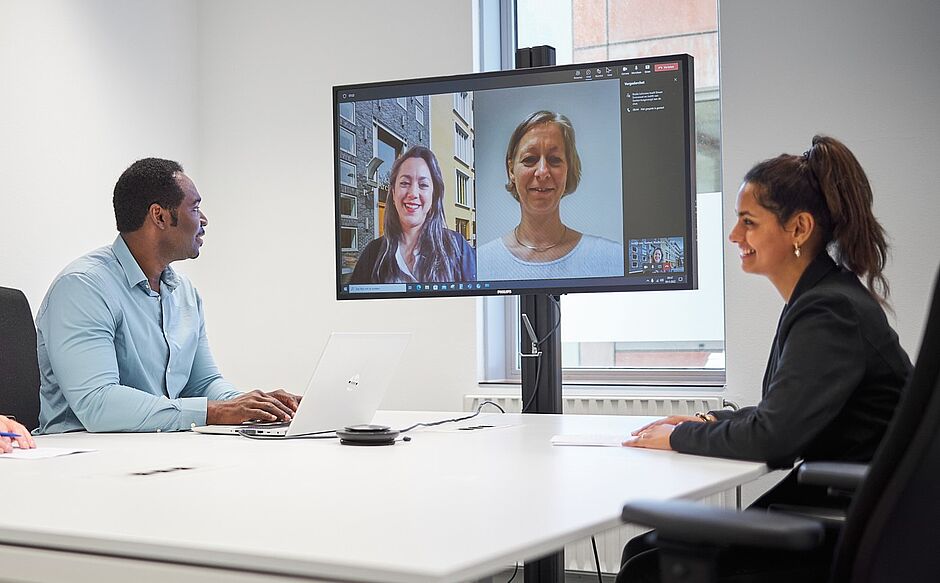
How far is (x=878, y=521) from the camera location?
104cm

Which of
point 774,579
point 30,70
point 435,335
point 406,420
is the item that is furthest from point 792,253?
point 30,70

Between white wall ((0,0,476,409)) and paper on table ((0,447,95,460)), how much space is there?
157cm

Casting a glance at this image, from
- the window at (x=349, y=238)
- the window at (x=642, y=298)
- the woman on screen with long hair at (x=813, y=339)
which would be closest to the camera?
the woman on screen with long hair at (x=813, y=339)

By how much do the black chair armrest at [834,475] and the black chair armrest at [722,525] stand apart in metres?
0.41

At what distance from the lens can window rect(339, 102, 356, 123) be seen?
8.82ft

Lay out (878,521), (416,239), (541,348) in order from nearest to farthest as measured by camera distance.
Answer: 1. (878,521)
2. (416,239)
3. (541,348)

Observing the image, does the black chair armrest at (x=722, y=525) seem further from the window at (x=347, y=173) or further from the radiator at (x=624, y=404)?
the radiator at (x=624, y=404)

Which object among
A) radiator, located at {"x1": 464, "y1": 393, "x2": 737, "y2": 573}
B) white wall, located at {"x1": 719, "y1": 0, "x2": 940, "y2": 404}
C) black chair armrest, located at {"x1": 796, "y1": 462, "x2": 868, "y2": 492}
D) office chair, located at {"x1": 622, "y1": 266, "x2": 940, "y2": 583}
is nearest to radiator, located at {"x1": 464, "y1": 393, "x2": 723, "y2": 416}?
radiator, located at {"x1": 464, "y1": 393, "x2": 737, "y2": 573}

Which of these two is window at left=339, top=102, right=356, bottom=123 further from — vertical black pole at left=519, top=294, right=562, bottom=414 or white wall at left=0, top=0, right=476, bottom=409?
white wall at left=0, top=0, right=476, bottom=409

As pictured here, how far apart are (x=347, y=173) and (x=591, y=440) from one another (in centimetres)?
112

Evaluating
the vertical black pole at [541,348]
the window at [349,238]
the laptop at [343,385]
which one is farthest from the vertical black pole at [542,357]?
the laptop at [343,385]

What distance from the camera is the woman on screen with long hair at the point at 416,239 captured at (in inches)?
102

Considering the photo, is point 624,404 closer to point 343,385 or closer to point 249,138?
point 343,385

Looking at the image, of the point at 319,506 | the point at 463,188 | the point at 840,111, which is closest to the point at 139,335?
the point at 463,188
